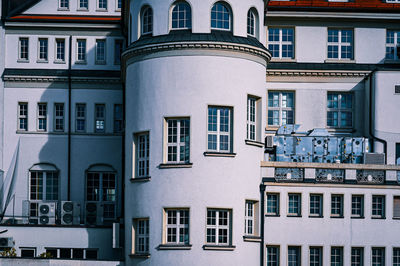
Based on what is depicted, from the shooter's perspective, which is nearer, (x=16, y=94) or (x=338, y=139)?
(x=338, y=139)

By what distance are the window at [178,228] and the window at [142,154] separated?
2288 millimetres

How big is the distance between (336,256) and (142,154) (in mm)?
9855

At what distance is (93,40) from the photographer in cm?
5528

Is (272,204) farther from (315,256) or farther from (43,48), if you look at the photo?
(43,48)

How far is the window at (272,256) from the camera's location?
4466 centimetres

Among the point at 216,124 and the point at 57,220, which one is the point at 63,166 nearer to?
the point at 57,220

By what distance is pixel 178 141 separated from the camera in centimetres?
4294

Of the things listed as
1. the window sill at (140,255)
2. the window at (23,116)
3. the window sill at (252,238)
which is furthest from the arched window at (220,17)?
the window at (23,116)

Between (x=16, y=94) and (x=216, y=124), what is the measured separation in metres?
16.1

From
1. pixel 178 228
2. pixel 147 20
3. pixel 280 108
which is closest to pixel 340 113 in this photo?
pixel 280 108

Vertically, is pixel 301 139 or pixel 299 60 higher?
pixel 299 60

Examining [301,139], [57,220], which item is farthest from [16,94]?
[301,139]

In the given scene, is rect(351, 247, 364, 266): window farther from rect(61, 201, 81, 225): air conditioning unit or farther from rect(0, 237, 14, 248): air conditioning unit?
rect(0, 237, 14, 248): air conditioning unit

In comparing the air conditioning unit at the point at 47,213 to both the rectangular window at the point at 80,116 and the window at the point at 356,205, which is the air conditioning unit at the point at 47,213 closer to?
the rectangular window at the point at 80,116
